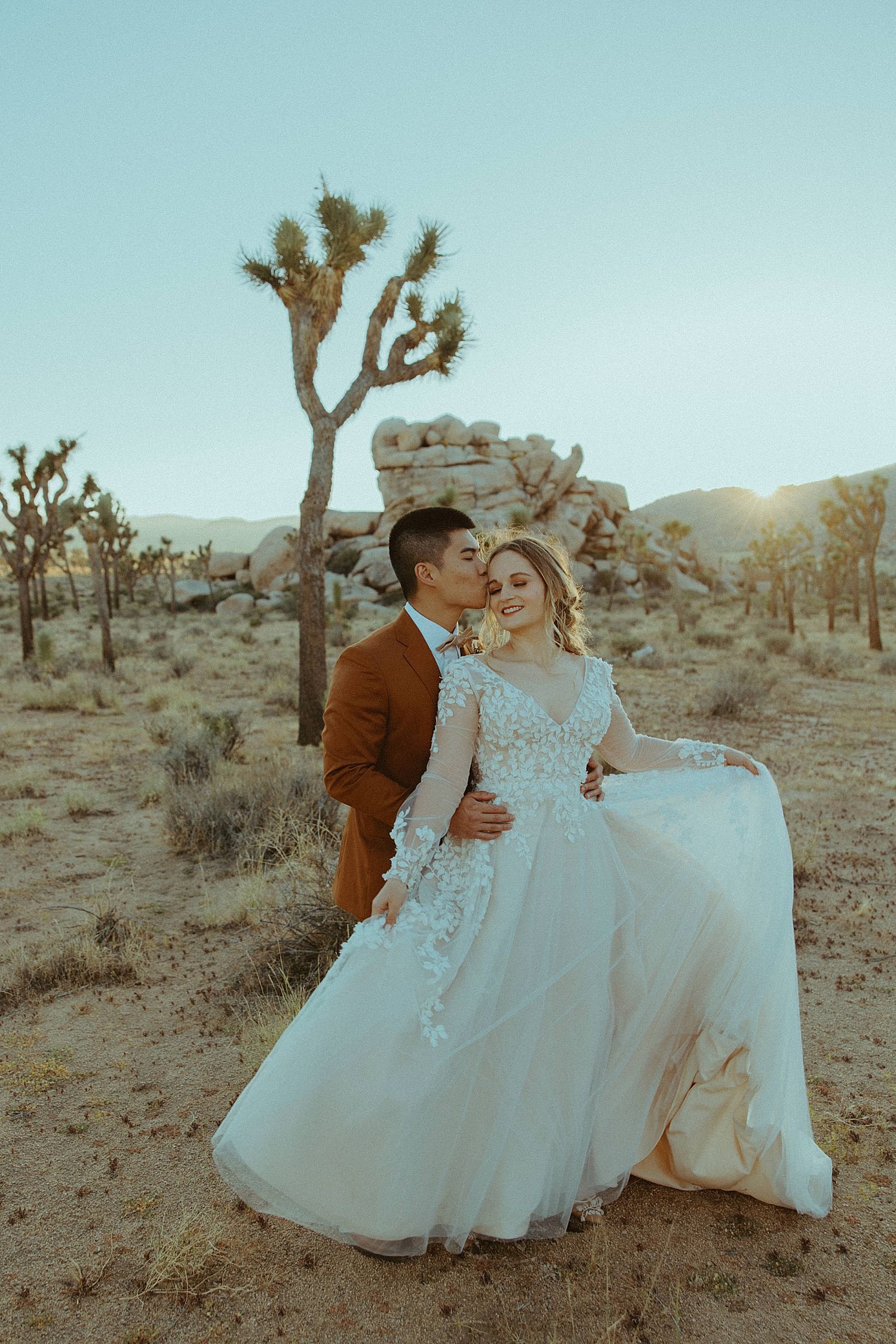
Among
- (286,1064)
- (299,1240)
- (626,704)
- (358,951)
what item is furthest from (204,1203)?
(626,704)

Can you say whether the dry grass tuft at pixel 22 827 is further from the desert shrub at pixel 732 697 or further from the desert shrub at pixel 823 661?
the desert shrub at pixel 823 661

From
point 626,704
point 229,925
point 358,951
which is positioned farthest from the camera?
point 626,704

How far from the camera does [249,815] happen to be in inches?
282

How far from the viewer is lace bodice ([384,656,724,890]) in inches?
105

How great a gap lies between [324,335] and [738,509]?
106902mm

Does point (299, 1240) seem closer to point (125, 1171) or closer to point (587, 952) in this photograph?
point (125, 1171)

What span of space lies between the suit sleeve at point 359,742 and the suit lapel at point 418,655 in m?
0.13

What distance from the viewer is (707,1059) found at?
2.80 m

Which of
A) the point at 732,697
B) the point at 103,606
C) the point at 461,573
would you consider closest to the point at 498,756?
the point at 461,573

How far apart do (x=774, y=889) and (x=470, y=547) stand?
1.55 meters

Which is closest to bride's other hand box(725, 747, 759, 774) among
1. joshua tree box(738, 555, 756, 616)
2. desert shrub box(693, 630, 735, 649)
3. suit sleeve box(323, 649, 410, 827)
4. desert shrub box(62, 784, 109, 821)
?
suit sleeve box(323, 649, 410, 827)

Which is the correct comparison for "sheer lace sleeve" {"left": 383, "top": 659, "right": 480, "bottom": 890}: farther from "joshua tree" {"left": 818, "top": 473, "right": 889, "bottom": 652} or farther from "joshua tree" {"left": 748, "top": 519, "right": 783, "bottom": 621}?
"joshua tree" {"left": 748, "top": 519, "right": 783, "bottom": 621}

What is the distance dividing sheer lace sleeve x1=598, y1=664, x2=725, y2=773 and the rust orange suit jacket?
0.69 metres

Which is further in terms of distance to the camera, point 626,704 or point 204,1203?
point 626,704
